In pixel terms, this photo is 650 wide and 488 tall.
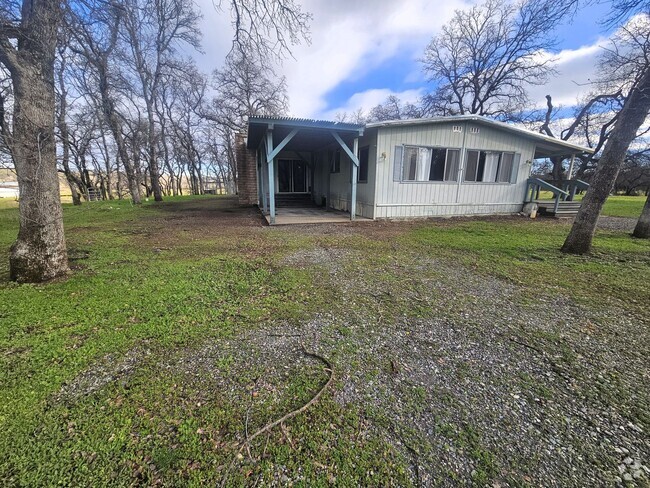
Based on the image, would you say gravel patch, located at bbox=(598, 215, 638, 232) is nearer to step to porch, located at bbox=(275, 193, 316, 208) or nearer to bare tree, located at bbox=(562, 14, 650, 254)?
bare tree, located at bbox=(562, 14, 650, 254)

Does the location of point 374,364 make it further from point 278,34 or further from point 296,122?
point 296,122

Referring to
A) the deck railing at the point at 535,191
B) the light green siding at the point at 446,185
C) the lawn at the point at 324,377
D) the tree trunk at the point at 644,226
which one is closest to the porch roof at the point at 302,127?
the light green siding at the point at 446,185

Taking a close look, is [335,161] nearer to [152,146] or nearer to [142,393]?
[152,146]

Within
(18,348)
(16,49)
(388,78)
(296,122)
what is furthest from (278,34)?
(388,78)

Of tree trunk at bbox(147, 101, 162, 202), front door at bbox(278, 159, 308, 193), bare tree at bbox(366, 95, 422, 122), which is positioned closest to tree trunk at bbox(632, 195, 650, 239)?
front door at bbox(278, 159, 308, 193)

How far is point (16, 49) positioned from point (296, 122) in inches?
212

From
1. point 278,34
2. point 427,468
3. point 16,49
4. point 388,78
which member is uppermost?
point 388,78

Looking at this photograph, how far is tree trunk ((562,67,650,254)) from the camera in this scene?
4.61 meters

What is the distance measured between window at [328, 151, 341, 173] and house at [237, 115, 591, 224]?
0.04m

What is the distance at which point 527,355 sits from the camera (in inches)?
91.7

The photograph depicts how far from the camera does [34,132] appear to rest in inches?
129

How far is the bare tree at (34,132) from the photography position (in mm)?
3121

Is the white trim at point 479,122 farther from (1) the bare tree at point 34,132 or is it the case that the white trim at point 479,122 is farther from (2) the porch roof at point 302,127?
(1) the bare tree at point 34,132

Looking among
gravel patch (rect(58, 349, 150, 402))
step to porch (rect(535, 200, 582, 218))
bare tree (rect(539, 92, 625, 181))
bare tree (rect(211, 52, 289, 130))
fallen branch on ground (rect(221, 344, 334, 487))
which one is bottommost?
fallen branch on ground (rect(221, 344, 334, 487))
